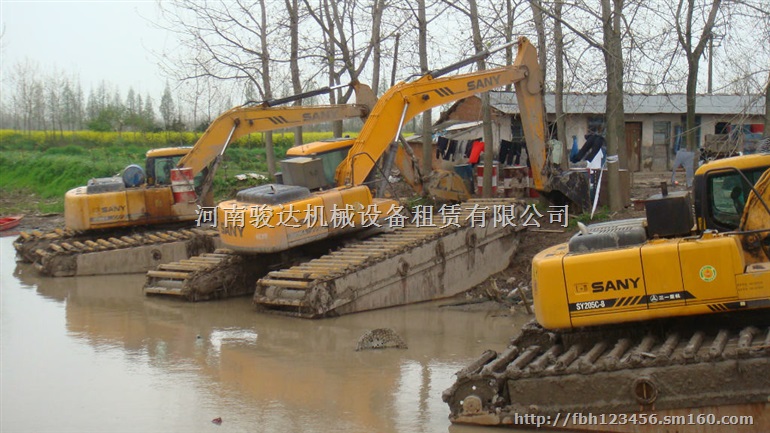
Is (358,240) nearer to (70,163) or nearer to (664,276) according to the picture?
(664,276)

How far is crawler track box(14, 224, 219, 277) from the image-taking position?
16312 millimetres

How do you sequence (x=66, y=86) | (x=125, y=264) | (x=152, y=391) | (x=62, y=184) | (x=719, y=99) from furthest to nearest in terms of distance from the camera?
(x=66, y=86)
(x=719, y=99)
(x=62, y=184)
(x=125, y=264)
(x=152, y=391)

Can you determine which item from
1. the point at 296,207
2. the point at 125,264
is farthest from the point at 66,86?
the point at 296,207

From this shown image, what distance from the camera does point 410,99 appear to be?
14.7 meters

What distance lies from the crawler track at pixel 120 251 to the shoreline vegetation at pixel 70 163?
9.12 meters

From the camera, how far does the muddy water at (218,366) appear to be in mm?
7938

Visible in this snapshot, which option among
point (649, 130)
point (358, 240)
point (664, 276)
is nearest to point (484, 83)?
point (358, 240)

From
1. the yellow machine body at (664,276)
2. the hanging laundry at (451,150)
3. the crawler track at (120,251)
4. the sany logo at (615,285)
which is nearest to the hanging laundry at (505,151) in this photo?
the hanging laundry at (451,150)

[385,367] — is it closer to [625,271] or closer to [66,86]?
[625,271]

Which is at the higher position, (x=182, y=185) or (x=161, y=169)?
(x=161, y=169)

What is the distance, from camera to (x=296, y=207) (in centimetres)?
1294

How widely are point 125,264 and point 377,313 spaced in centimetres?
621

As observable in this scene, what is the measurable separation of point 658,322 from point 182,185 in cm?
1143

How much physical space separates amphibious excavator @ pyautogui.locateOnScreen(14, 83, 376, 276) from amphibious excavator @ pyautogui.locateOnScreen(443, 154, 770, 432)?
932 cm
